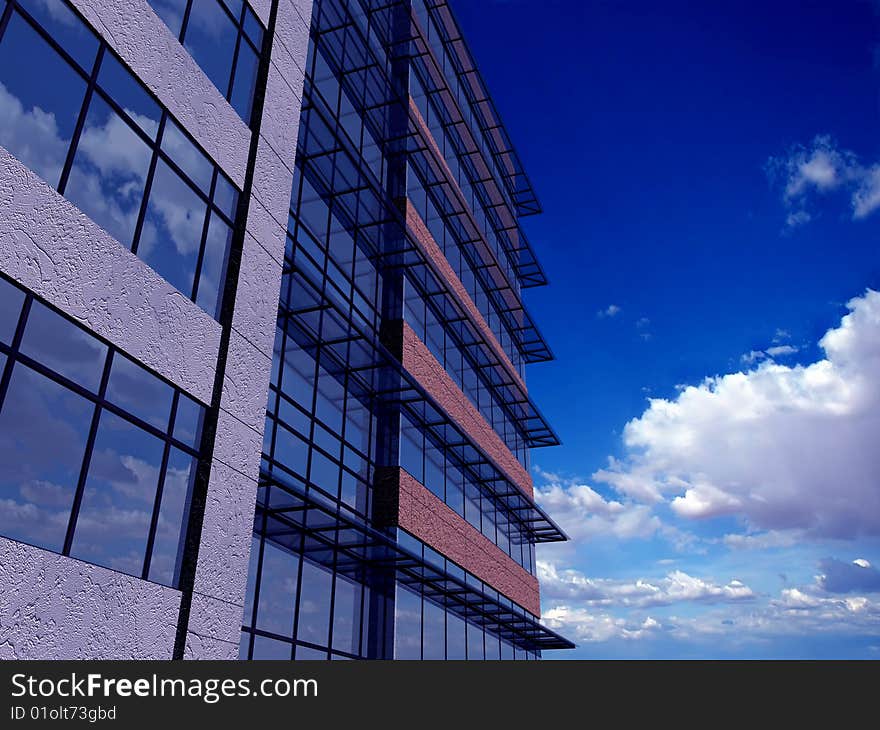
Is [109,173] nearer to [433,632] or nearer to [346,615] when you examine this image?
[346,615]

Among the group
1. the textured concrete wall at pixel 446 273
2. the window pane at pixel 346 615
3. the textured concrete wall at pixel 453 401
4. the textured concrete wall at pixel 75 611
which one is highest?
the textured concrete wall at pixel 446 273

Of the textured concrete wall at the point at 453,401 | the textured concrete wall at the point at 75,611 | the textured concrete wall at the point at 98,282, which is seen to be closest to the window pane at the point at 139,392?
the textured concrete wall at the point at 98,282

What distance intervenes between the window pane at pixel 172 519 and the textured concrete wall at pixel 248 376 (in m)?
0.36

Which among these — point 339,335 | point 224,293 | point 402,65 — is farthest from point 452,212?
point 224,293

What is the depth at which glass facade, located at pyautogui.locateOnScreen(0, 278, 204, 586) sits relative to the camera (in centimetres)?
922

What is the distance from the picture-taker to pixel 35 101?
394 inches

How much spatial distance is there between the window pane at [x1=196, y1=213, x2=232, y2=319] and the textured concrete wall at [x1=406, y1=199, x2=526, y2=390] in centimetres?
1274

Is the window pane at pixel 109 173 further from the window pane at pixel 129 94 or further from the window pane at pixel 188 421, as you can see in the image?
the window pane at pixel 188 421

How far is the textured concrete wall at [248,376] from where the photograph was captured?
12055mm

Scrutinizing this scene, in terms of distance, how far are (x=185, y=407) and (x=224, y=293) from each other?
2.64 metres

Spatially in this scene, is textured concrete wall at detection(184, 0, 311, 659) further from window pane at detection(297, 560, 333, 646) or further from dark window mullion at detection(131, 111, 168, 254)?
window pane at detection(297, 560, 333, 646)

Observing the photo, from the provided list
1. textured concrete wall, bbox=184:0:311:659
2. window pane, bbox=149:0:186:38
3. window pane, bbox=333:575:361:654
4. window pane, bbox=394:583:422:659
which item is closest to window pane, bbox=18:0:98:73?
window pane, bbox=149:0:186:38
